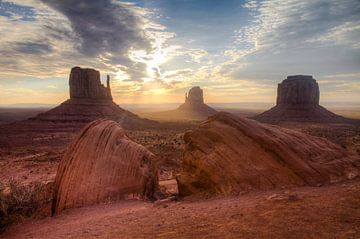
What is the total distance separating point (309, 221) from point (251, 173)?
394cm

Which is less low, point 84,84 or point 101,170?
point 84,84

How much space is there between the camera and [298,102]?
322 ft

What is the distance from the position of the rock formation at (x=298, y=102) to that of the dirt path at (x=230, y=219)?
8396cm

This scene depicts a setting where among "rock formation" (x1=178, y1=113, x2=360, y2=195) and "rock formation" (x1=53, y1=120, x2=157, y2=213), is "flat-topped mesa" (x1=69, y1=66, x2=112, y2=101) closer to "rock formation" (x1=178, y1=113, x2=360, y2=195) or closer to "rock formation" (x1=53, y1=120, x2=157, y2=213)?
"rock formation" (x1=53, y1=120, x2=157, y2=213)

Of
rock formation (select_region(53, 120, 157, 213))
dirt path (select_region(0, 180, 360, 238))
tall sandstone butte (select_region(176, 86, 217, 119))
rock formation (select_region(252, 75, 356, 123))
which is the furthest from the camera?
tall sandstone butte (select_region(176, 86, 217, 119))

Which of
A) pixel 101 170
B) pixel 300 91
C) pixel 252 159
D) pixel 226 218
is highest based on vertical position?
pixel 300 91

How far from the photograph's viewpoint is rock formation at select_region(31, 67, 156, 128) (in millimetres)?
71938

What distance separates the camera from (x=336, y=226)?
560cm

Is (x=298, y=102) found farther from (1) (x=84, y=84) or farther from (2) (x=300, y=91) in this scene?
(1) (x=84, y=84)

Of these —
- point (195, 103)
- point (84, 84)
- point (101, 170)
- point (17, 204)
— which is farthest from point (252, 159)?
point (195, 103)

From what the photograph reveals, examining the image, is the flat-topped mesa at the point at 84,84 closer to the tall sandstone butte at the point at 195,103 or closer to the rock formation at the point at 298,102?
the rock formation at the point at 298,102

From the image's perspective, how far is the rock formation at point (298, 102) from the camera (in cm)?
8975

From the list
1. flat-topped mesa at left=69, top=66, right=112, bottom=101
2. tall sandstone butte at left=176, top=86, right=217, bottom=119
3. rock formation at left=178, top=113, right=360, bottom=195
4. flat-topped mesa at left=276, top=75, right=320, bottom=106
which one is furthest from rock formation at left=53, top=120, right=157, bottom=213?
tall sandstone butte at left=176, top=86, right=217, bottom=119

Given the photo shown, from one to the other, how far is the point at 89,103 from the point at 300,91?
71.8 meters
